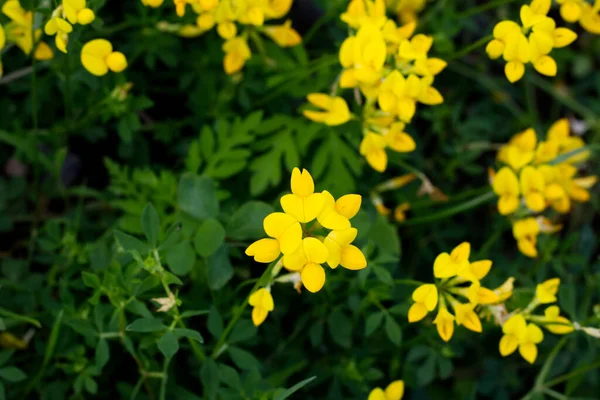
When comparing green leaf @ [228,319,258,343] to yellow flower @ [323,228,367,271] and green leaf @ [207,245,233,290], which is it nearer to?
green leaf @ [207,245,233,290]

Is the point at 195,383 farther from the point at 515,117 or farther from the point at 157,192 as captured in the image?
the point at 515,117

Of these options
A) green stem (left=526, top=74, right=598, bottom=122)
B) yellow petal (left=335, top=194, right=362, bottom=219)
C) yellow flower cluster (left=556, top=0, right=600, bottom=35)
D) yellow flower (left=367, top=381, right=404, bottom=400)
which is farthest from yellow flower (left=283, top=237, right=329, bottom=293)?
green stem (left=526, top=74, right=598, bottom=122)

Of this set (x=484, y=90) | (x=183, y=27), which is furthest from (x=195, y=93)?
(x=484, y=90)

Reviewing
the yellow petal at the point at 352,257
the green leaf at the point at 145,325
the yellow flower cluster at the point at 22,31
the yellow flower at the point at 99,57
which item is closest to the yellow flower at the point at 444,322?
the yellow petal at the point at 352,257

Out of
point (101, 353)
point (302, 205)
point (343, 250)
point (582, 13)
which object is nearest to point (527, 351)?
point (343, 250)

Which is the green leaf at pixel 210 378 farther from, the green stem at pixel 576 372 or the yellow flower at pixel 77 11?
the green stem at pixel 576 372

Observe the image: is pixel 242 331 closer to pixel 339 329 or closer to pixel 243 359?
pixel 243 359

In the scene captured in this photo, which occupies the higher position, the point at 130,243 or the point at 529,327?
the point at 130,243
